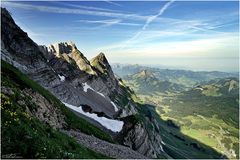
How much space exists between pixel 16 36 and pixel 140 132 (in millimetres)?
54497

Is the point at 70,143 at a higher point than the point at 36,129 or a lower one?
lower

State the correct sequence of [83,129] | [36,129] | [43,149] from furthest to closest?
[83,129] < [36,129] < [43,149]

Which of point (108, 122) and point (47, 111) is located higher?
point (47, 111)

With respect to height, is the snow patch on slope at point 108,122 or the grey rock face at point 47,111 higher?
the grey rock face at point 47,111

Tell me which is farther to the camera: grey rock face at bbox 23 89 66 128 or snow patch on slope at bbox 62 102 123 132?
snow patch on slope at bbox 62 102 123 132

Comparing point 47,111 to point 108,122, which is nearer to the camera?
point 47,111

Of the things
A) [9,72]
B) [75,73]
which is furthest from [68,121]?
[75,73]

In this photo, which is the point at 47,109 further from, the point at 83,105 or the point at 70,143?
the point at 83,105

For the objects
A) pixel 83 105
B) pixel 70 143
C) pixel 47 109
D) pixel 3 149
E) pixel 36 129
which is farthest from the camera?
pixel 83 105

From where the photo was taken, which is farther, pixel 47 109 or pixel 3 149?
pixel 47 109

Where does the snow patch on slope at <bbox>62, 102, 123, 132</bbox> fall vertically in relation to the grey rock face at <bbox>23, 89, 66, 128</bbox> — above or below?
below

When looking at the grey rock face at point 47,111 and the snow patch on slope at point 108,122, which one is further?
the snow patch on slope at point 108,122

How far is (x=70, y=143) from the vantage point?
37.2 m

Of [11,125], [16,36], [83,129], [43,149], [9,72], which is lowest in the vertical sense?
[83,129]
